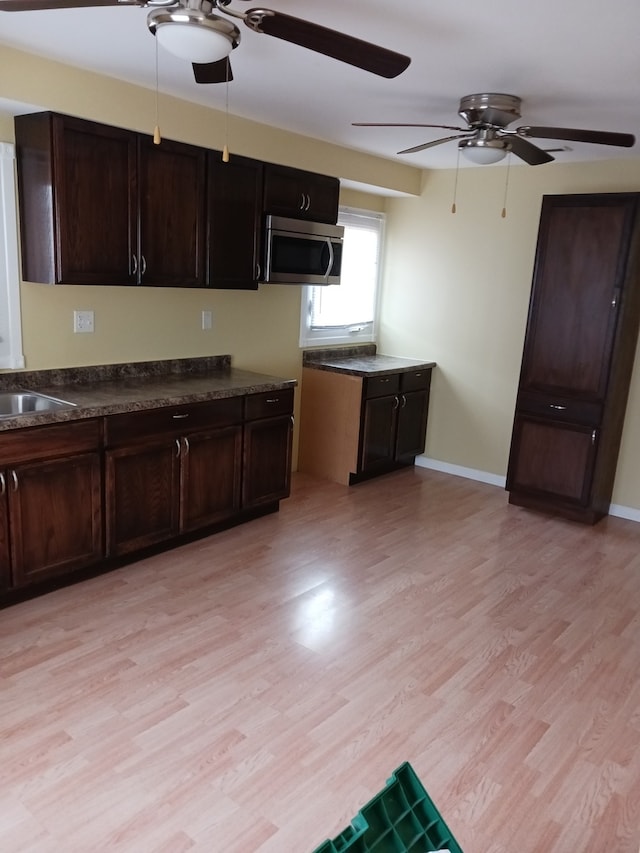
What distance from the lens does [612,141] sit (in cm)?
285

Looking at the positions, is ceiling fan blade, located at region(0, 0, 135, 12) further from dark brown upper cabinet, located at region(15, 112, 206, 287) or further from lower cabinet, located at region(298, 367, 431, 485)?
lower cabinet, located at region(298, 367, 431, 485)

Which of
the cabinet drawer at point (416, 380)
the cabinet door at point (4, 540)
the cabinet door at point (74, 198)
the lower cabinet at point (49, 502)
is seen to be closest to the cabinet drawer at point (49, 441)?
the lower cabinet at point (49, 502)

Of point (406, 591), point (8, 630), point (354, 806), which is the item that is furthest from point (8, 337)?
point (354, 806)

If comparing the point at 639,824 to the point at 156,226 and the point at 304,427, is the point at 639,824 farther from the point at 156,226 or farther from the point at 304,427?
the point at 304,427

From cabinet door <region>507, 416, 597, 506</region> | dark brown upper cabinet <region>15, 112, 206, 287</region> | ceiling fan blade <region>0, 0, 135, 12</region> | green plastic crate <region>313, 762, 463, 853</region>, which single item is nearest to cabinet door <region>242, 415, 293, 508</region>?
dark brown upper cabinet <region>15, 112, 206, 287</region>

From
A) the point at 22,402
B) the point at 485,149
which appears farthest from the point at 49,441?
the point at 485,149

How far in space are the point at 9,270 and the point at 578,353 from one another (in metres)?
3.35

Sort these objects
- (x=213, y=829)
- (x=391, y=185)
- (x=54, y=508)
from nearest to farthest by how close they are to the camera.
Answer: (x=213, y=829), (x=54, y=508), (x=391, y=185)

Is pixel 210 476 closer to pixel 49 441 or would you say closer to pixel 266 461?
pixel 266 461

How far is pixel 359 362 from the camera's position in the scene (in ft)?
16.9

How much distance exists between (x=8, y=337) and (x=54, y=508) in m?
0.91

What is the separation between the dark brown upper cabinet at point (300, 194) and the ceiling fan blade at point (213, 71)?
1.60 metres

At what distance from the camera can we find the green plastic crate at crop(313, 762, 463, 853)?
104cm

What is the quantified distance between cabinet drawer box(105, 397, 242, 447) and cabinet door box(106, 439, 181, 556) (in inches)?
2.5
